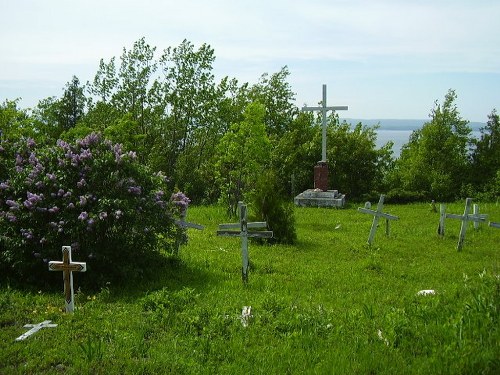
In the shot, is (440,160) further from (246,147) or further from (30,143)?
(30,143)

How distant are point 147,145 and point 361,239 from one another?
1842 cm

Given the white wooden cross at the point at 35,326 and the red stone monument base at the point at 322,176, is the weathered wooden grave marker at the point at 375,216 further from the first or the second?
the white wooden cross at the point at 35,326

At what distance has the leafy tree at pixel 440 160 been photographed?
73.9ft

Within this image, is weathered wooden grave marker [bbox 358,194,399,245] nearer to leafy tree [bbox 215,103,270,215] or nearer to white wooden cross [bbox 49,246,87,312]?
leafy tree [bbox 215,103,270,215]

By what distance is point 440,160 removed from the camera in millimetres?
23656

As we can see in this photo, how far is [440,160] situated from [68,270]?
20162 millimetres

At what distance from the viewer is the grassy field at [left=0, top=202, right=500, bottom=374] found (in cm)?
→ 504

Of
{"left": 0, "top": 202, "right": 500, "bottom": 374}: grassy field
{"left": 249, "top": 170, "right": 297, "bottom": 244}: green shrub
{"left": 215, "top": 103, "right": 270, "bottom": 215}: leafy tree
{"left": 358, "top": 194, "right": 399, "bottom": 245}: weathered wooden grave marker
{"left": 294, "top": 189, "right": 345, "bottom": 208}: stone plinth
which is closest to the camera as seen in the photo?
{"left": 0, "top": 202, "right": 500, "bottom": 374}: grassy field

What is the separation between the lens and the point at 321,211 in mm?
18656

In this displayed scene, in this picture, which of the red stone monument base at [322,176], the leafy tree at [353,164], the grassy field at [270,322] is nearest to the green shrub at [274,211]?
the grassy field at [270,322]

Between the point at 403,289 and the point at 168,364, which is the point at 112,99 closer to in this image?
the point at 403,289

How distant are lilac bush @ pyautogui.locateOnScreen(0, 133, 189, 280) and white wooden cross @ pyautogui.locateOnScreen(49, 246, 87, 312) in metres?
0.98

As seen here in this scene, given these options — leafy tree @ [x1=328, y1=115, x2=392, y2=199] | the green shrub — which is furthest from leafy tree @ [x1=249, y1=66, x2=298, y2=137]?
the green shrub

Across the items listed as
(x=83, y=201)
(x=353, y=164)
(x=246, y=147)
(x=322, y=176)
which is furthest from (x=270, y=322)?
(x=353, y=164)
